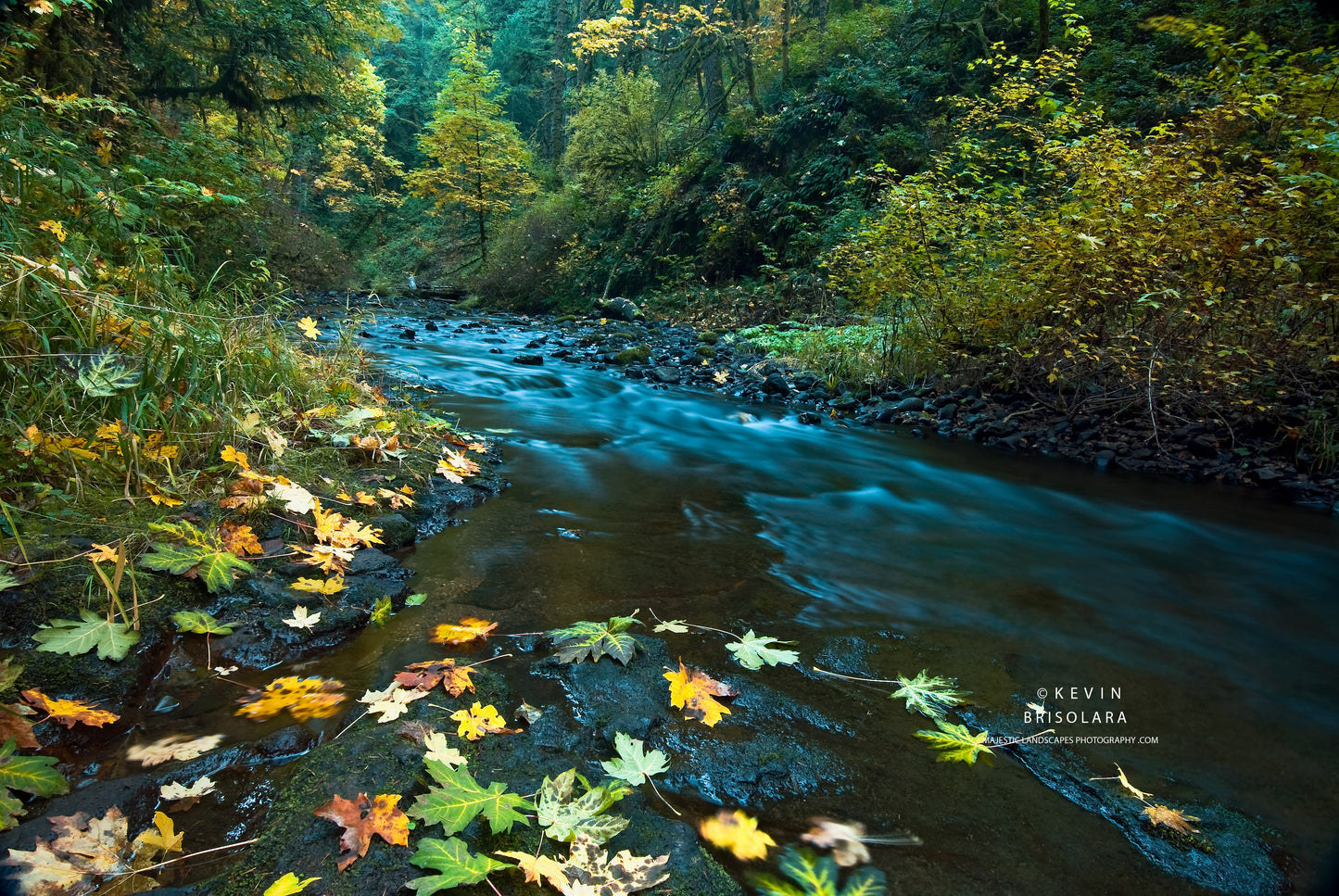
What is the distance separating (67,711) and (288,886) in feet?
3.48

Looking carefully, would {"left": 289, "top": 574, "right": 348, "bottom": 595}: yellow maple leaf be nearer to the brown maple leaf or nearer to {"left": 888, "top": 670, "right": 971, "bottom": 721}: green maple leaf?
the brown maple leaf

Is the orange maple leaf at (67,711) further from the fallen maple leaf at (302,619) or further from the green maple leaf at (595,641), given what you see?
the green maple leaf at (595,641)

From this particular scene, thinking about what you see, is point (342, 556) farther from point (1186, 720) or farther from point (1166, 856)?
point (1186, 720)

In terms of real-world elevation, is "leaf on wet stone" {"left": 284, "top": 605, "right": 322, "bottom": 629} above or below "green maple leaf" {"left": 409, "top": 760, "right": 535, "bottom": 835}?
below

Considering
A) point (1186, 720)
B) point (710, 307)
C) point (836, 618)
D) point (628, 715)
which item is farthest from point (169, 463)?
point (710, 307)

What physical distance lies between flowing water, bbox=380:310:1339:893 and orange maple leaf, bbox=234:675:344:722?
643 mm

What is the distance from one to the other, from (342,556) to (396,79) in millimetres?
45230

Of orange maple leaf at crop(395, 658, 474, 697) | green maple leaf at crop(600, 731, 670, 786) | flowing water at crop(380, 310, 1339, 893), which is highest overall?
orange maple leaf at crop(395, 658, 474, 697)

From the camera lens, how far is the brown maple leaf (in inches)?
64.5

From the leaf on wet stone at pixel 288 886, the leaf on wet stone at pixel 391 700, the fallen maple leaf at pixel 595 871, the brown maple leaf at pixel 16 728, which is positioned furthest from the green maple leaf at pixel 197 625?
the fallen maple leaf at pixel 595 871

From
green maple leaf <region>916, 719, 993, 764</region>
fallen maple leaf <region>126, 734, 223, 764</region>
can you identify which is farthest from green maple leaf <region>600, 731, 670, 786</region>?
fallen maple leaf <region>126, 734, 223, 764</region>

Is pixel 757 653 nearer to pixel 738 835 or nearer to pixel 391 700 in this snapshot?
pixel 738 835

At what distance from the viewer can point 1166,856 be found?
1692 mm

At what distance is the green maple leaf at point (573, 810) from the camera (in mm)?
1507
